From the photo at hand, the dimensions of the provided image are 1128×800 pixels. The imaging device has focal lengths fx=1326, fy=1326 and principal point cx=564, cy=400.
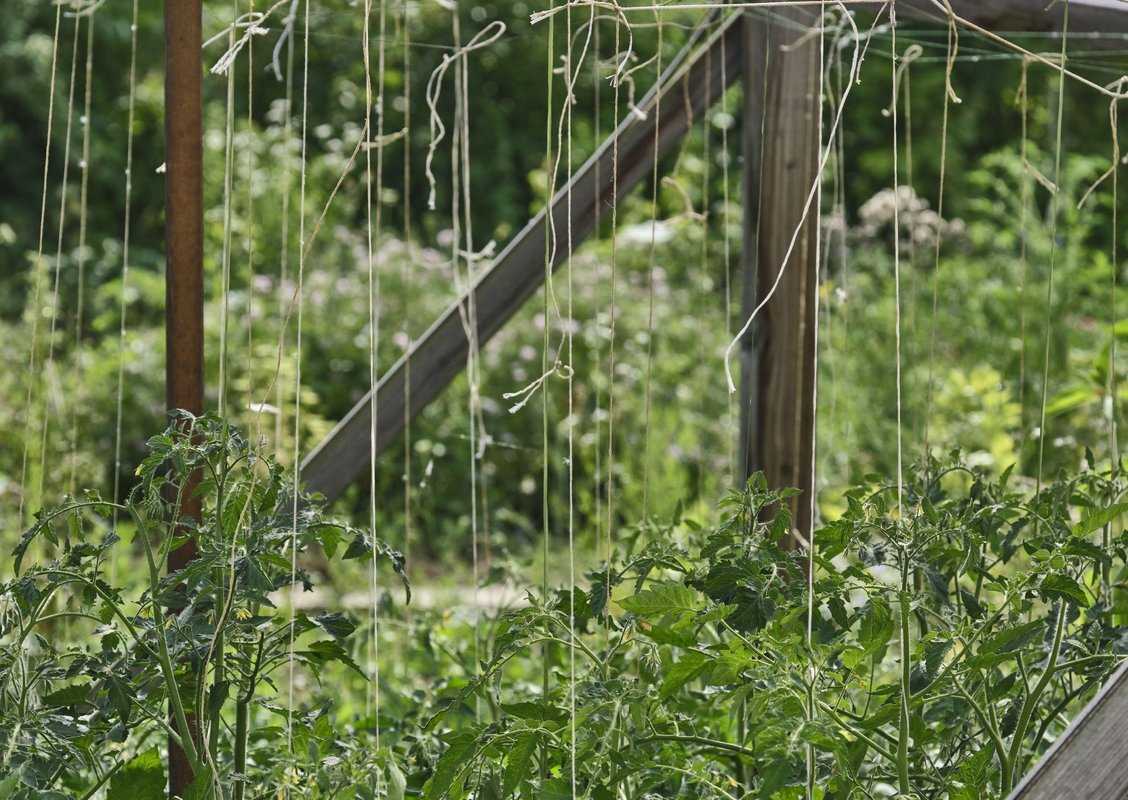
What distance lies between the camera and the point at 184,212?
1.70 m

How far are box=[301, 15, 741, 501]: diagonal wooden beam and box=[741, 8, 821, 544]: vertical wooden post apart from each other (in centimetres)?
8

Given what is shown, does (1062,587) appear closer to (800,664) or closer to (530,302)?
(800,664)

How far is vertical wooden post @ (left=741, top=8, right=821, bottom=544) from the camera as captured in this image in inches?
92.7

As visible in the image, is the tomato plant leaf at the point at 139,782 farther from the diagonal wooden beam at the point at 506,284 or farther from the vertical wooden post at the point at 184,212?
the diagonal wooden beam at the point at 506,284

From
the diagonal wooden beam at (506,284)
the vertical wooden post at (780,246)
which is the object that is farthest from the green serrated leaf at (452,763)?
the vertical wooden post at (780,246)

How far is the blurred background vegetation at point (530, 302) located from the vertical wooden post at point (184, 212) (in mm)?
1301

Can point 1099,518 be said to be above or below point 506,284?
below

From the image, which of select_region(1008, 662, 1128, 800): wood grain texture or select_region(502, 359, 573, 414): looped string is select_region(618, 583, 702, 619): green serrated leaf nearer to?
select_region(502, 359, 573, 414): looped string

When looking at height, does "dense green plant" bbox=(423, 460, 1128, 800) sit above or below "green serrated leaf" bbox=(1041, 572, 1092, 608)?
below

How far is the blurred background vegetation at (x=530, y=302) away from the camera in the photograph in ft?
14.9

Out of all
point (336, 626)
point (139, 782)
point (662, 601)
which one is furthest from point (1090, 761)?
point (139, 782)

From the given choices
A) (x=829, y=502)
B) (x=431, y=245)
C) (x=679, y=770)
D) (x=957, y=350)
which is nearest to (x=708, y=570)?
(x=679, y=770)

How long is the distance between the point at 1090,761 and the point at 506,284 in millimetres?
1426

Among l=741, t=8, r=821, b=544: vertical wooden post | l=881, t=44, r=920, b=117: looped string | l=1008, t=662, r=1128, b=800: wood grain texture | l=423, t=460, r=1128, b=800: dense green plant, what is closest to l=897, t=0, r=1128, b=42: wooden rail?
l=881, t=44, r=920, b=117: looped string
